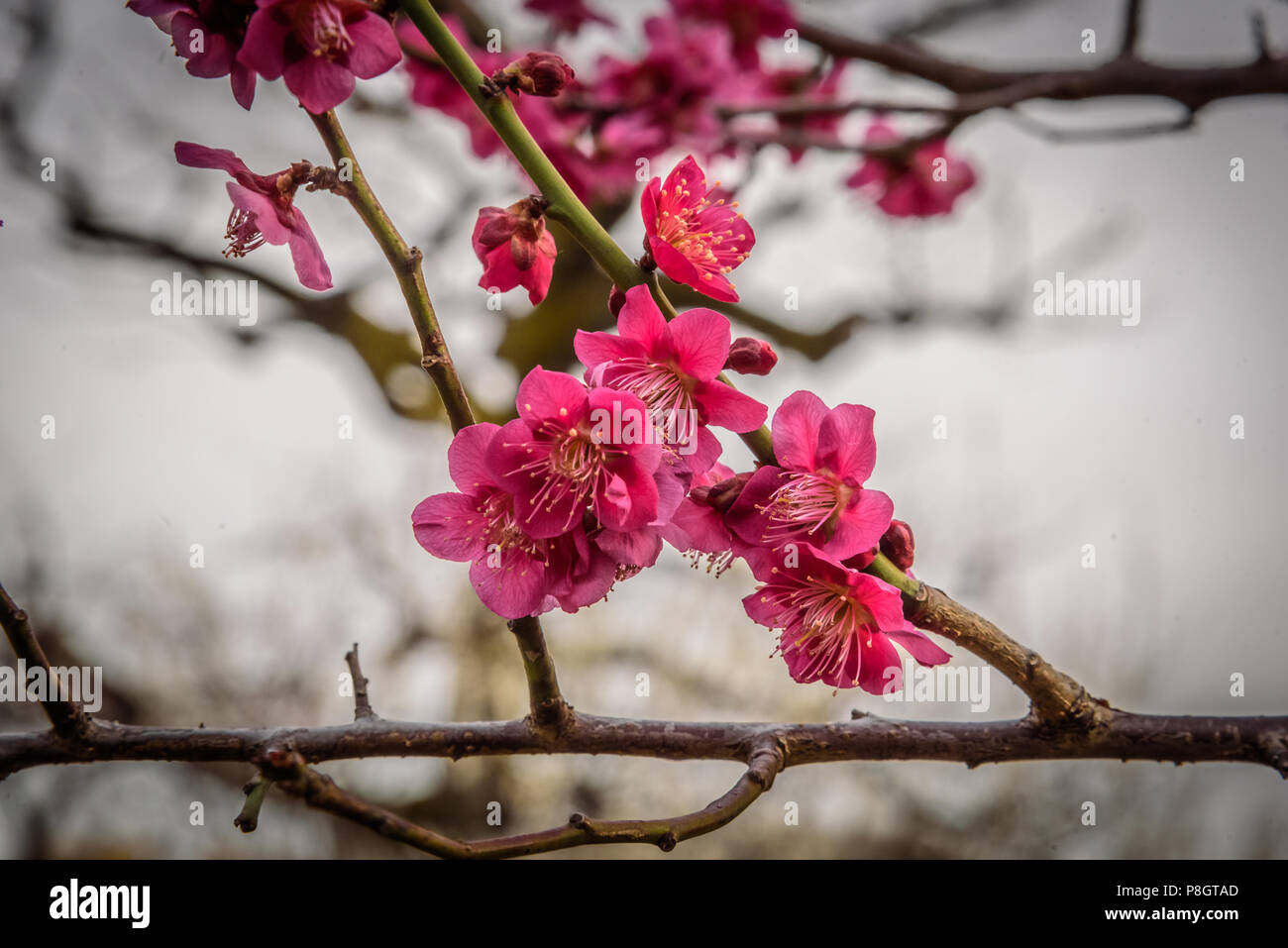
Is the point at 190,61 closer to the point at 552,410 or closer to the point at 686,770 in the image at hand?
the point at 552,410

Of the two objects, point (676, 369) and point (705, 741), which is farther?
point (705, 741)

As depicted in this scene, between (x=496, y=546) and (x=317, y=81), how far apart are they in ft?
1.13

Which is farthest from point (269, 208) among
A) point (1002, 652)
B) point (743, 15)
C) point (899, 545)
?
point (743, 15)

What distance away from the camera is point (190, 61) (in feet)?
2.01

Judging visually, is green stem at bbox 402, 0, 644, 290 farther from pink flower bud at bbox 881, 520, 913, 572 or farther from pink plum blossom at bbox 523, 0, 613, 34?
pink plum blossom at bbox 523, 0, 613, 34

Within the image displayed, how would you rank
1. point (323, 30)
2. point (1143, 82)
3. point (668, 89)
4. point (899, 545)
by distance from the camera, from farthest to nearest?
point (668, 89), point (1143, 82), point (899, 545), point (323, 30)

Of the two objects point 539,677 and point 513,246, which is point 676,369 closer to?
point 513,246

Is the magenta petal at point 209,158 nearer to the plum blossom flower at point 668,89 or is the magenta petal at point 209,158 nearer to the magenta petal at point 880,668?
the magenta petal at point 880,668

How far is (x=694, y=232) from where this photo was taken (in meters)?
0.75

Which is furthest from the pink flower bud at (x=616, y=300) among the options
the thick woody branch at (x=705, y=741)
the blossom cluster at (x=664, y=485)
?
the thick woody branch at (x=705, y=741)

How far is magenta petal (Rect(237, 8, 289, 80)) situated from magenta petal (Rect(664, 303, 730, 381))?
315 millimetres

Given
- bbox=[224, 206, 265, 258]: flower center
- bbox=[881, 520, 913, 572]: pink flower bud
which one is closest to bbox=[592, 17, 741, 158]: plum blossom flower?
bbox=[224, 206, 265, 258]: flower center

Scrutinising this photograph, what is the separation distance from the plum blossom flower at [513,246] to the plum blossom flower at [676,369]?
0.08 metres
